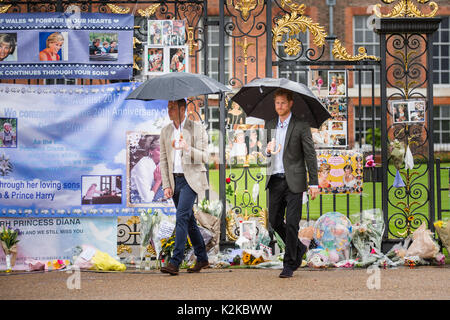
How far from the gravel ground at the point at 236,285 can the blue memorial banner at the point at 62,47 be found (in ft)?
7.90

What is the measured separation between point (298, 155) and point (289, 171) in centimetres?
20

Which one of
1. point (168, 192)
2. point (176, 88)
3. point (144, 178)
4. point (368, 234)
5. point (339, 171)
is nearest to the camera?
point (176, 88)

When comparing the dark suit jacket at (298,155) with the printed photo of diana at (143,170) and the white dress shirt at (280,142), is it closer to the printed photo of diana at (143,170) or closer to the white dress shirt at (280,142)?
the white dress shirt at (280,142)

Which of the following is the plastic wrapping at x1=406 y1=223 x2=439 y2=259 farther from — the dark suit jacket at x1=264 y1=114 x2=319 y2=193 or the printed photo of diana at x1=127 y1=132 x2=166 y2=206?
the printed photo of diana at x1=127 y1=132 x2=166 y2=206

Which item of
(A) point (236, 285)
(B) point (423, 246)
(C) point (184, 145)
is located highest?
(C) point (184, 145)

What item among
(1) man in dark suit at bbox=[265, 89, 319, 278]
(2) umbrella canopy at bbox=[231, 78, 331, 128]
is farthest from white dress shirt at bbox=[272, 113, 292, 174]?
(2) umbrella canopy at bbox=[231, 78, 331, 128]

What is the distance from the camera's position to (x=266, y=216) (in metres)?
8.37

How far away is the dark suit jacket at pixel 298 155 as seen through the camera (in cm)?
676

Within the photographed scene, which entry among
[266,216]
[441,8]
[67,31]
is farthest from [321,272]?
[441,8]

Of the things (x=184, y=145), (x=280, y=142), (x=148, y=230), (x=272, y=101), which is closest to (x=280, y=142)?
(x=280, y=142)

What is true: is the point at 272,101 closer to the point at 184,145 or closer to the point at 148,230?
the point at 184,145

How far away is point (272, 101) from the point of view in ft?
24.3

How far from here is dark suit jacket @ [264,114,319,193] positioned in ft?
22.2

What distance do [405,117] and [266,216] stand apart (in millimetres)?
2130
